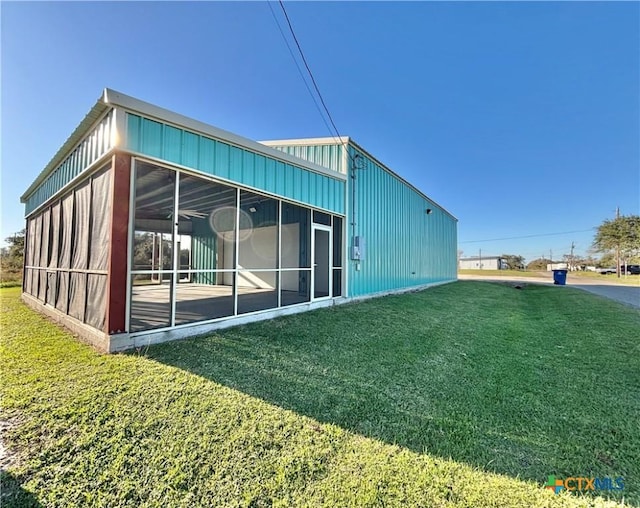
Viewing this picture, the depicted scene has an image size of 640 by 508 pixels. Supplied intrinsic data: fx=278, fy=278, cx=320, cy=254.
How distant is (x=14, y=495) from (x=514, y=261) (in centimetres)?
6797

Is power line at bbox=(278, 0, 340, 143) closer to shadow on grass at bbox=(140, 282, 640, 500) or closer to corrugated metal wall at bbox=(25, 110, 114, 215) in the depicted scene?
corrugated metal wall at bbox=(25, 110, 114, 215)

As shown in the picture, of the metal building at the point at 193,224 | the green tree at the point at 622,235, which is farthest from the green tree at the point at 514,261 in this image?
the metal building at the point at 193,224

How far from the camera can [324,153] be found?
28.6ft

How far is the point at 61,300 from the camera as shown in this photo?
5.60m

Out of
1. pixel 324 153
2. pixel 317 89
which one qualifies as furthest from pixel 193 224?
pixel 317 89

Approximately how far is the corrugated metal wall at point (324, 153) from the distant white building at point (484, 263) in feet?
184

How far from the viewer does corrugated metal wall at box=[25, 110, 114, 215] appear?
13.2 ft

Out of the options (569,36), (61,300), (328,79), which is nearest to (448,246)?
Result: (569,36)

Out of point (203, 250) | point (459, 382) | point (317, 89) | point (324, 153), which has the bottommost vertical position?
point (459, 382)

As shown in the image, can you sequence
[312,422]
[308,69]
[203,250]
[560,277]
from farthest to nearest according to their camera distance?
1. [560,277]
2. [203,250]
3. [308,69]
4. [312,422]

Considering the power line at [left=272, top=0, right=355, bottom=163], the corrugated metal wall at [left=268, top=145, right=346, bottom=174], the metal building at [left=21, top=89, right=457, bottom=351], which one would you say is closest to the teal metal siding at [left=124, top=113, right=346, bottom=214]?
the metal building at [left=21, top=89, right=457, bottom=351]

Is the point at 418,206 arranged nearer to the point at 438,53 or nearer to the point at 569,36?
the point at 438,53

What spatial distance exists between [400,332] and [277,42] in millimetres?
6826

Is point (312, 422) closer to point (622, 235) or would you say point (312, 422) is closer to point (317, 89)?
point (317, 89)
